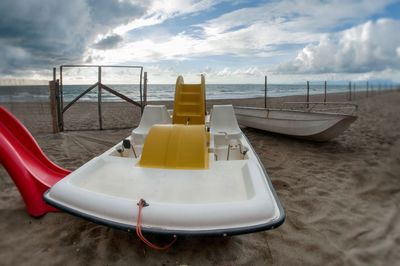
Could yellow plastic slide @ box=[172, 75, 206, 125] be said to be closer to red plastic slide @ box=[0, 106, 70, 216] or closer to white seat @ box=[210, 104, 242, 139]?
white seat @ box=[210, 104, 242, 139]

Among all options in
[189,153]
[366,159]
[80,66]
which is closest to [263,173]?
[189,153]

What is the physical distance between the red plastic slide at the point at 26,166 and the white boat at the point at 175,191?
91 centimetres

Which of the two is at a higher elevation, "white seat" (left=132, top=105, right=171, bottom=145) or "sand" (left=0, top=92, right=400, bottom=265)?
"white seat" (left=132, top=105, right=171, bottom=145)

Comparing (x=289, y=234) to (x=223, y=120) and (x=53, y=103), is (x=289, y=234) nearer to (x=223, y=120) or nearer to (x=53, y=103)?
(x=223, y=120)

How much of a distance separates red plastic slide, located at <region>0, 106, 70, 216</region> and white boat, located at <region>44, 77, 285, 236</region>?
0.91m

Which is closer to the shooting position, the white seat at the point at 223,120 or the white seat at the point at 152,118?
the white seat at the point at 223,120

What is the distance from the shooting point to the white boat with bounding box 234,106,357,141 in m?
7.08

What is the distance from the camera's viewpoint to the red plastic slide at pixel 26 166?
353cm

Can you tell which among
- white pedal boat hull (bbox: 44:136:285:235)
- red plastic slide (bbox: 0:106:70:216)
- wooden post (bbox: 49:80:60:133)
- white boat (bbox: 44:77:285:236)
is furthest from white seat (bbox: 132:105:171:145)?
wooden post (bbox: 49:80:60:133)

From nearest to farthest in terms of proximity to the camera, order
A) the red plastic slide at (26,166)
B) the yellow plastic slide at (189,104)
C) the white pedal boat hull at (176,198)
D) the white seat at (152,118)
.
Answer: the white pedal boat hull at (176,198)
the red plastic slide at (26,166)
the white seat at (152,118)
the yellow plastic slide at (189,104)

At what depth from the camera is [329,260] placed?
9.10 ft

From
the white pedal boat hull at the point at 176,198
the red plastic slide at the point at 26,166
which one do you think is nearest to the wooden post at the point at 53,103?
the red plastic slide at the point at 26,166

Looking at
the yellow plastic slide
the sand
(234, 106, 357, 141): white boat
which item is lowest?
the sand

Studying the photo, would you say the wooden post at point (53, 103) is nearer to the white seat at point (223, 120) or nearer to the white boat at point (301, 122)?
the white seat at point (223, 120)
